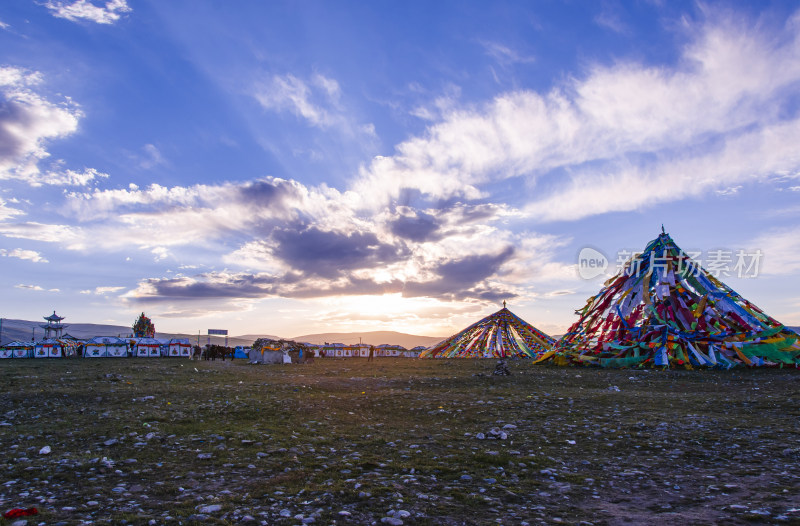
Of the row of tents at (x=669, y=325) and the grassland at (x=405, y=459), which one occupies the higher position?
the row of tents at (x=669, y=325)

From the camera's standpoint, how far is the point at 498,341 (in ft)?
146

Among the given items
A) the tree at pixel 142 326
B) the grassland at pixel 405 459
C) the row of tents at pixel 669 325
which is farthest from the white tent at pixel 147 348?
the row of tents at pixel 669 325

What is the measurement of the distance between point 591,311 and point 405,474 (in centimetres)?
2781

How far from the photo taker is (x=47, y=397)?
538 inches

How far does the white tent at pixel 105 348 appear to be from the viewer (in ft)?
178

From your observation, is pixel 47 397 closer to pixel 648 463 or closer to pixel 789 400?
pixel 648 463

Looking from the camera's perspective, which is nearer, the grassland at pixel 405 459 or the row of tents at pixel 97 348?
the grassland at pixel 405 459

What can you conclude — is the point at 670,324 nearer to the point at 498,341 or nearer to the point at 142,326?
the point at 498,341

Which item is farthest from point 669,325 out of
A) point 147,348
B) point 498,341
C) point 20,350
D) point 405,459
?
point 20,350

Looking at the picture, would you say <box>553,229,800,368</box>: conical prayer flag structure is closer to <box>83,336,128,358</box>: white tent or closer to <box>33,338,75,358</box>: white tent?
<box>83,336,128,358</box>: white tent

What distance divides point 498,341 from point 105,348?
47242 mm

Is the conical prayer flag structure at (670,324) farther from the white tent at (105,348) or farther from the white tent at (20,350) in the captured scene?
the white tent at (20,350)

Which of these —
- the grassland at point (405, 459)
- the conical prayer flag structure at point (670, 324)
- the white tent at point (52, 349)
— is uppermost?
the conical prayer flag structure at point (670, 324)

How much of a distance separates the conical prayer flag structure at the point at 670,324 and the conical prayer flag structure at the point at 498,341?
1311 cm
